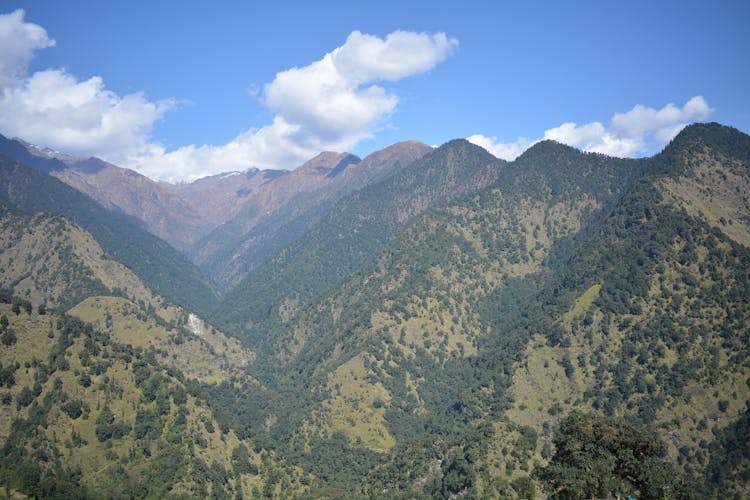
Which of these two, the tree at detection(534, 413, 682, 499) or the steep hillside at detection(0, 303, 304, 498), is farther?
the steep hillside at detection(0, 303, 304, 498)

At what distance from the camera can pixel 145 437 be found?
152 metres

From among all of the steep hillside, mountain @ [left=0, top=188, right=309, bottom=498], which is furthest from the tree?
the steep hillside

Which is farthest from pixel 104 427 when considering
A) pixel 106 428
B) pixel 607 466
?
pixel 607 466

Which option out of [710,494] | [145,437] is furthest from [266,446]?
[710,494]

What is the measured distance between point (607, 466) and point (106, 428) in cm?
12779

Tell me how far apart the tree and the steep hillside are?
95.9 meters

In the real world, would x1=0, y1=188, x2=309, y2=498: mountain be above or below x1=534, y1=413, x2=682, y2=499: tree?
below

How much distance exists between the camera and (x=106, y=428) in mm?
147250

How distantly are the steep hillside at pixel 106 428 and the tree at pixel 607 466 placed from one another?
95.9 m

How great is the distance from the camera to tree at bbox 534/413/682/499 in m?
88.6

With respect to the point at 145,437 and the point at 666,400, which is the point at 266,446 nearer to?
the point at 145,437

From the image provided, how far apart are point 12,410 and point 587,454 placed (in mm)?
140481

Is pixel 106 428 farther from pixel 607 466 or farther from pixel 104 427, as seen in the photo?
pixel 607 466

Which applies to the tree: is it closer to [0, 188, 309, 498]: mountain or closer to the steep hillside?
[0, 188, 309, 498]: mountain
